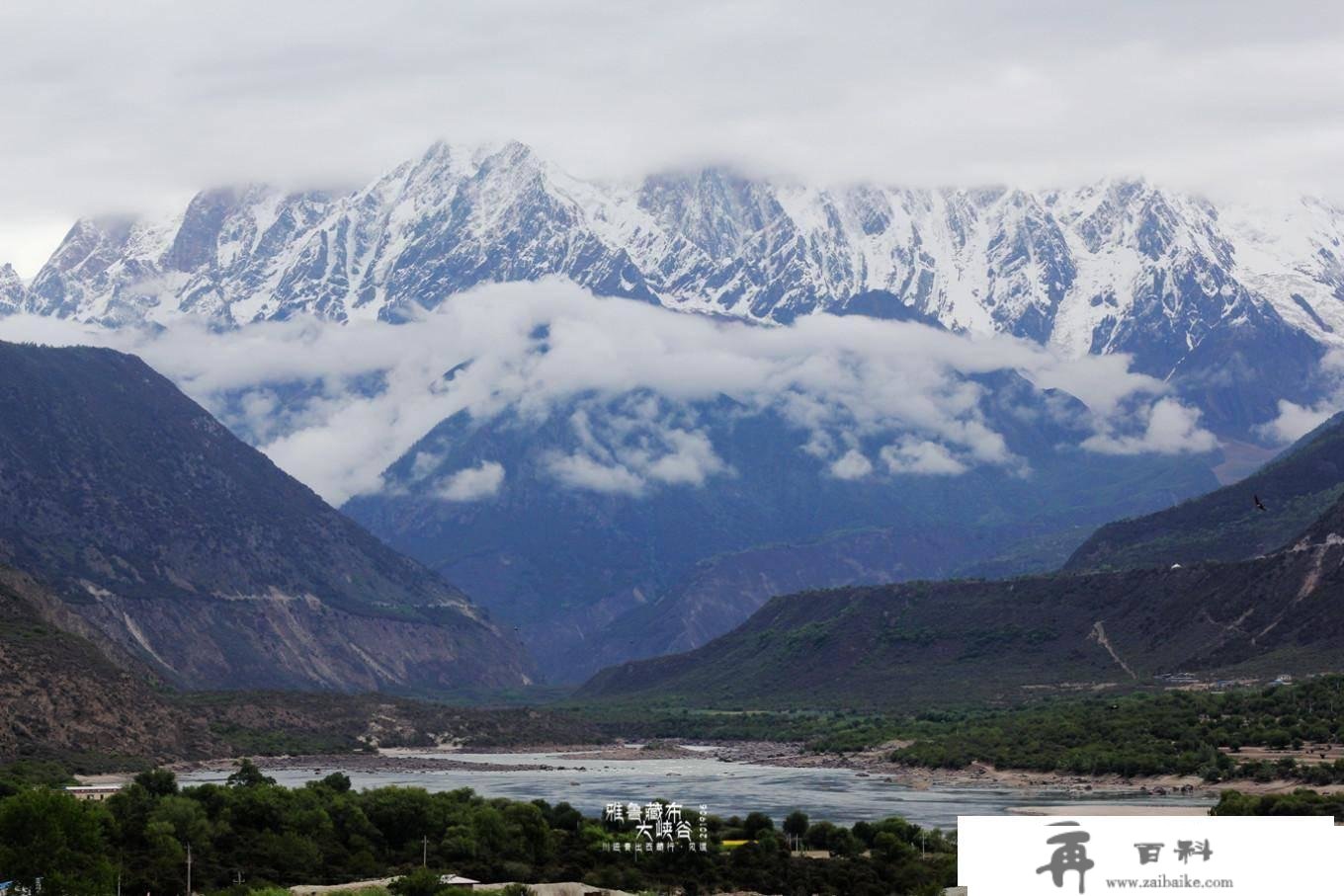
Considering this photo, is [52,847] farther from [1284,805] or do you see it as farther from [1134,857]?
[1134,857]

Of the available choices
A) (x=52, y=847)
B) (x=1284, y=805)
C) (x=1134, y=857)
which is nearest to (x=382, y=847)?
(x=52, y=847)

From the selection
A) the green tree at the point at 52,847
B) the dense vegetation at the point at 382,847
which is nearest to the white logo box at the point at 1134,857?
the dense vegetation at the point at 382,847

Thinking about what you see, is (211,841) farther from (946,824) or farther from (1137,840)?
(1137,840)

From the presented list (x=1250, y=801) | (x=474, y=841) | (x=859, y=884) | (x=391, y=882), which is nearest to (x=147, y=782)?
(x=474, y=841)

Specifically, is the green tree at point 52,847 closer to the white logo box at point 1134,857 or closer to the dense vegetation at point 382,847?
the dense vegetation at point 382,847

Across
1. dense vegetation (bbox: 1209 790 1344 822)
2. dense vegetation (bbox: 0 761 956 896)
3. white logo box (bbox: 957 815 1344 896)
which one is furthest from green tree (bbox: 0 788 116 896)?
dense vegetation (bbox: 1209 790 1344 822)
